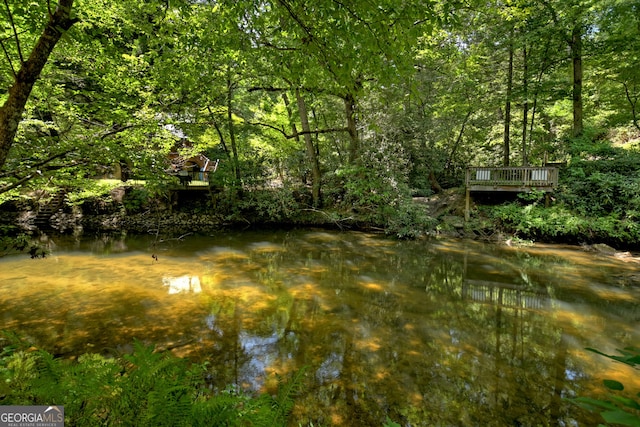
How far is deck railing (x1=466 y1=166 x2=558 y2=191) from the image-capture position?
12.3 m

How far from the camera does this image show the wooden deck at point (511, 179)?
12.3 m

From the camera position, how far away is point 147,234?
551 inches

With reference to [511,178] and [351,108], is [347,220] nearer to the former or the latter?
[351,108]

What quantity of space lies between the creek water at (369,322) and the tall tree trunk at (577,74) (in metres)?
6.78

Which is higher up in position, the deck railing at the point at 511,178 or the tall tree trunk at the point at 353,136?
the tall tree trunk at the point at 353,136

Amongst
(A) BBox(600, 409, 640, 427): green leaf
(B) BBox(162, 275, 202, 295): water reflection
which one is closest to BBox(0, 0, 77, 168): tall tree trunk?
(A) BBox(600, 409, 640, 427): green leaf

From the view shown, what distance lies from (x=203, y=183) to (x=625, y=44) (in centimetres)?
1979

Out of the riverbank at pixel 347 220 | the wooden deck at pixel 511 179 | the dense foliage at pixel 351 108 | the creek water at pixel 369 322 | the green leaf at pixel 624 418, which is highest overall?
the dense foliage at pixel 351 108

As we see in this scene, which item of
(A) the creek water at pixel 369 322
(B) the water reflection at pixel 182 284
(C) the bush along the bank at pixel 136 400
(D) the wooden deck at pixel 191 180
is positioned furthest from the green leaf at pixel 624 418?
→ (D) the wooden deck at pixel 191 180

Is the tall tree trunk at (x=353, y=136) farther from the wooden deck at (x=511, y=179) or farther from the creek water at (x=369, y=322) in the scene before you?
the creek water at (x=369, y=322)

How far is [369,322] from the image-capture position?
18.5ft

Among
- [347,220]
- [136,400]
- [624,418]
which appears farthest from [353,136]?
[624,418]

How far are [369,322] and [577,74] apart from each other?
14.8 metres

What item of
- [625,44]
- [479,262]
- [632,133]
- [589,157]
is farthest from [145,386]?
[632,133]
